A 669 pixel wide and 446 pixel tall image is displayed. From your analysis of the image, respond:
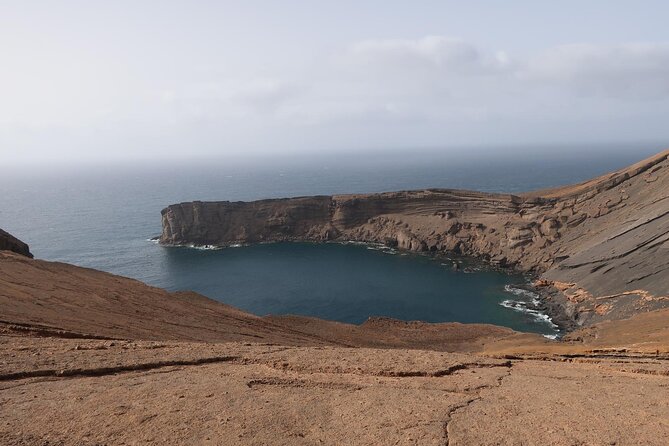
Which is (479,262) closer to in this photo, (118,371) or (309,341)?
(309,341)

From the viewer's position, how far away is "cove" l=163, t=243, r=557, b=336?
190 feet

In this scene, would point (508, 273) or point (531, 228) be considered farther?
point (531, 228)

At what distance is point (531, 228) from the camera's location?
81375 millimetres

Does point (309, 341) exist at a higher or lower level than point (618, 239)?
lower

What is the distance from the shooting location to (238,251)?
322 ft

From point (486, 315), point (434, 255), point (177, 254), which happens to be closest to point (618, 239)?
point (486, 315)

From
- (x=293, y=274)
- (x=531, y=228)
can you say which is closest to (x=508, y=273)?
(x=531, y=228)

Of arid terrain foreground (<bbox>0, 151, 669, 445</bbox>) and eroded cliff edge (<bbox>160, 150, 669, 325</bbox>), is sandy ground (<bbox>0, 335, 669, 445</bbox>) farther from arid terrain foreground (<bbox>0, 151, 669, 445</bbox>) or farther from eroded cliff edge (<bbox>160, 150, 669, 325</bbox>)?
eroded cliff edge (<bbox>160, 150, 669, 325</bbox>)

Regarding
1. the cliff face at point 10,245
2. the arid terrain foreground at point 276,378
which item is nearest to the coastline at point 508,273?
the arid terrain foreground at point 276,378

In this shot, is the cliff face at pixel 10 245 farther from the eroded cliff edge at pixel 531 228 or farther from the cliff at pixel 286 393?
the eroded cliff edge at pixel 531 228

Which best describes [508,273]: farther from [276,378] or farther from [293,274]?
[276,378]

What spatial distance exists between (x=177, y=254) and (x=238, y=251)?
497 inches

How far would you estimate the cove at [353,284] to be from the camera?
190ft

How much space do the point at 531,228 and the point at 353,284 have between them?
35.4 metres
